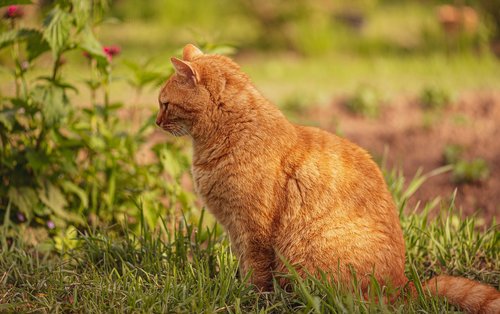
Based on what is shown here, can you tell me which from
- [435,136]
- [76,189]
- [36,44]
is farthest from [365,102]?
[36,44]

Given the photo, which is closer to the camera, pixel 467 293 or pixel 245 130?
pixel 467 293

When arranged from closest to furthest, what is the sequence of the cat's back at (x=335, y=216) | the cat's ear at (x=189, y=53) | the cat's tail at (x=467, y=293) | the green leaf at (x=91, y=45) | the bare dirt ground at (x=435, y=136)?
the cat's tail at (x=467, y=293) → the cat's back at (x=335, y=216) → the cat's ear at (x=189, y=53) → the green leaf at (x=91, y=45) → the bare dirt ground at (x=435, y=136)

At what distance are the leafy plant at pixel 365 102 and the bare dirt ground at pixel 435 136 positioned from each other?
2.5 inches

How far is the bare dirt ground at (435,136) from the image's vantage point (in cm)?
502

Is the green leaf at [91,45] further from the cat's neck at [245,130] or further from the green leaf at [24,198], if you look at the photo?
the green leaf at [24,198]

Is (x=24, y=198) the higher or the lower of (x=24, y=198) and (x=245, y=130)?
the lower

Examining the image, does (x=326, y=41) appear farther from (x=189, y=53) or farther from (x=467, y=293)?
(x=467, y=293)

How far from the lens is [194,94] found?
3203 mm

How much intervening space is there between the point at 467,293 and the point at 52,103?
2.29m

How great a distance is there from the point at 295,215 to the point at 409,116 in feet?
12.9

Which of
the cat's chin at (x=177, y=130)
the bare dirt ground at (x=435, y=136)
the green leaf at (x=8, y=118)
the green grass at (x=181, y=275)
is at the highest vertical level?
the cat's chin at (x=177, y=130)

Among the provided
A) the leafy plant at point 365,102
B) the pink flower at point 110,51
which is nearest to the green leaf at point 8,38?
the pink flower at point 110,51

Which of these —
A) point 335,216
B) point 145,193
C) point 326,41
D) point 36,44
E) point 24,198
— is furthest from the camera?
point 326,41

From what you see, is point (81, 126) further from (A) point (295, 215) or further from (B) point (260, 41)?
(B) point (260, 41)
